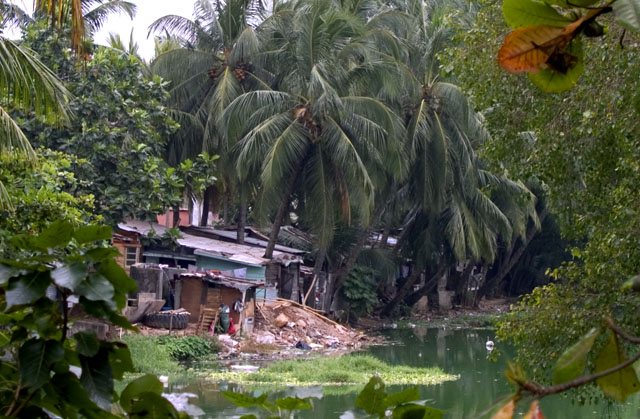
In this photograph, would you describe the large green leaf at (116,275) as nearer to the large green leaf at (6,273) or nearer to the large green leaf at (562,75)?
the large green leaf at (6,273)

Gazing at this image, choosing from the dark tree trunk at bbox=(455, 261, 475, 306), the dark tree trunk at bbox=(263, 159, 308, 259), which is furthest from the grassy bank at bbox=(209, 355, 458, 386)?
the dark tree trunk at bbox=(455, 261, 475, 306)

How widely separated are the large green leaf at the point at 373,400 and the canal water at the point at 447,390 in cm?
→ 431

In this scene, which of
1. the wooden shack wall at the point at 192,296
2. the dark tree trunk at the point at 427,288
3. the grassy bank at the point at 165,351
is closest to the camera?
the grassy bank at the point at 165,351

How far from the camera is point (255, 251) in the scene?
58.7ft

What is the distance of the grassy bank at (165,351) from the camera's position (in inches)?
464

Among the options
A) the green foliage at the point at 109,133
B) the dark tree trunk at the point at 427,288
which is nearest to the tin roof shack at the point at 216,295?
the green foliage at the point at 109,133

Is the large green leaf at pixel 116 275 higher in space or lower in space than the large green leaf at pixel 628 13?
lower

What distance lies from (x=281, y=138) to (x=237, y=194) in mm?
2800

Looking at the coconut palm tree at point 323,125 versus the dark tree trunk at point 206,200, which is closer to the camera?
the coconut palm tree at point 323,125

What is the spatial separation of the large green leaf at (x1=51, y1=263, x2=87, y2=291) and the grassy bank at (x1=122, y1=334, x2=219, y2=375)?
33.8 feet

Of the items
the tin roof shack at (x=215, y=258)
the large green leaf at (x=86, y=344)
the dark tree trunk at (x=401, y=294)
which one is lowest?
the dark tree trunk at (x=401, y=294)

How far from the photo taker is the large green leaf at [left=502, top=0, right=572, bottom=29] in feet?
3.59

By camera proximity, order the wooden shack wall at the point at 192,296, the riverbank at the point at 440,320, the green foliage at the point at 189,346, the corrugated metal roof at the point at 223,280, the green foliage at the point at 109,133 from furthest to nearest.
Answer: the riverbank at the point at 440,320, the wooden shack wall at the point at 192,296, the corrugated metal roof at the point at 223,280, the green foliage at the point at 189,346, the green foliage at the point at 109,133

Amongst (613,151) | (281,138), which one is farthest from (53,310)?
(281,138)
